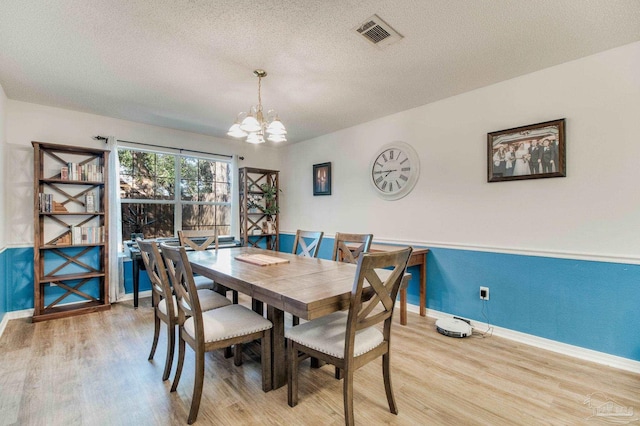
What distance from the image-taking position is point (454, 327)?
2.83 meters

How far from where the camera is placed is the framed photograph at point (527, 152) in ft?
8.23

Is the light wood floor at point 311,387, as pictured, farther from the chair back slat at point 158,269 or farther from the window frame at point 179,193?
the window frame at point 179,193

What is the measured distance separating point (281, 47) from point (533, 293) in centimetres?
300

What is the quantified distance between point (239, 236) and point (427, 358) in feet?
11.3

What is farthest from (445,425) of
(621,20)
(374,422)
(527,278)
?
(621,20)

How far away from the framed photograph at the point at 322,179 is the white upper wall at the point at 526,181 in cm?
51

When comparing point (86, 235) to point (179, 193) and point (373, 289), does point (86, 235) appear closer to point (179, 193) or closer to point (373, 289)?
point (179, 193)

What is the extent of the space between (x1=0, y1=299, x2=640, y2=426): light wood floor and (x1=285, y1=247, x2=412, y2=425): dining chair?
0.64ft

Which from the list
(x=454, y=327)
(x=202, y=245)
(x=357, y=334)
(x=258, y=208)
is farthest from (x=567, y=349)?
(x=258, y=208)

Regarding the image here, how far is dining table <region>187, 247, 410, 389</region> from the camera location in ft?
4.89

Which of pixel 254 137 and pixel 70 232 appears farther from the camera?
pixel 70 232

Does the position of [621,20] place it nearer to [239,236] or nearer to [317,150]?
[317,150]

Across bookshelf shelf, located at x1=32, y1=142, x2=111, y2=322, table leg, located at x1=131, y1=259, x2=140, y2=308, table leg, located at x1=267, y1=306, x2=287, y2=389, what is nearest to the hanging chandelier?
table leg, located at x1=267, y1=306, x2=287, y2=389

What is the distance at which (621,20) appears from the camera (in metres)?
1.94
